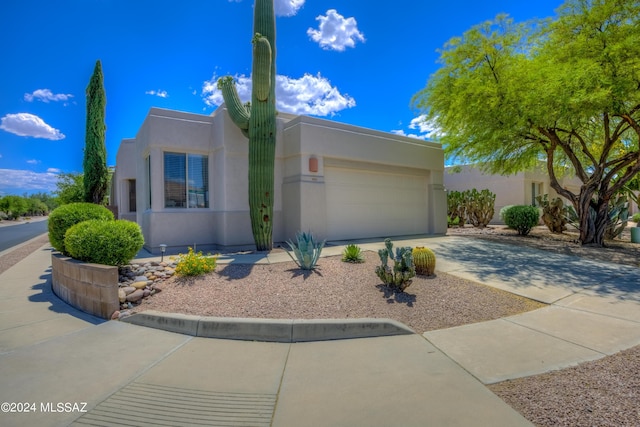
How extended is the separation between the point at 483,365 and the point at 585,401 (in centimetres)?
82

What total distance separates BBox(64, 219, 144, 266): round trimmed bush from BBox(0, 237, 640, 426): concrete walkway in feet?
3.08

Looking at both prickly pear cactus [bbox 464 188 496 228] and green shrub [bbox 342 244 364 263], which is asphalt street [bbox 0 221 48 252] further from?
prickly pear cactus [bbox 464 188 496 228]

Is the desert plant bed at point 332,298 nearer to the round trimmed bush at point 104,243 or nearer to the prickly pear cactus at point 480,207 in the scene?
the round trimmed bush at point 104,243

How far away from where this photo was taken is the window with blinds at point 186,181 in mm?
9844

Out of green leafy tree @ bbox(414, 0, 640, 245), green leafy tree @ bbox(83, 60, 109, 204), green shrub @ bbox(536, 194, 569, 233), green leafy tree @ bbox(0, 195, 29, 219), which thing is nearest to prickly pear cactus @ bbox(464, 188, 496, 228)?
green shrub @ bbox(536, 194, 569, 233)

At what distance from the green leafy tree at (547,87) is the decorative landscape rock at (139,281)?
10377 mm

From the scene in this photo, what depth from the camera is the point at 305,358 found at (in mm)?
3533

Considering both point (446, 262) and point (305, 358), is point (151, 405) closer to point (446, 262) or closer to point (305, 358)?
point (305, 358)

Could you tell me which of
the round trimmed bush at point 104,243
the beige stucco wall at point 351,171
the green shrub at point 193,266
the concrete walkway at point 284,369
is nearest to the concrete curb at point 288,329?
the concrete walkway at point 284,369


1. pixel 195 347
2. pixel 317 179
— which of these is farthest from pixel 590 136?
pixel 195 347

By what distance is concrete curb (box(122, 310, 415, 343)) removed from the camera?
4.05m

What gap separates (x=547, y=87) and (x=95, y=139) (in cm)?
1775

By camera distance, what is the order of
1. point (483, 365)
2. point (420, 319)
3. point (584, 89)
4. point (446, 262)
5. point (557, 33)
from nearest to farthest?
point (483, 365) → point (420, 319) → point (446, 262) → point (584, 89) → point (557, 33)

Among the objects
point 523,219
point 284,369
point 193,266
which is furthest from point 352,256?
point 523,219
